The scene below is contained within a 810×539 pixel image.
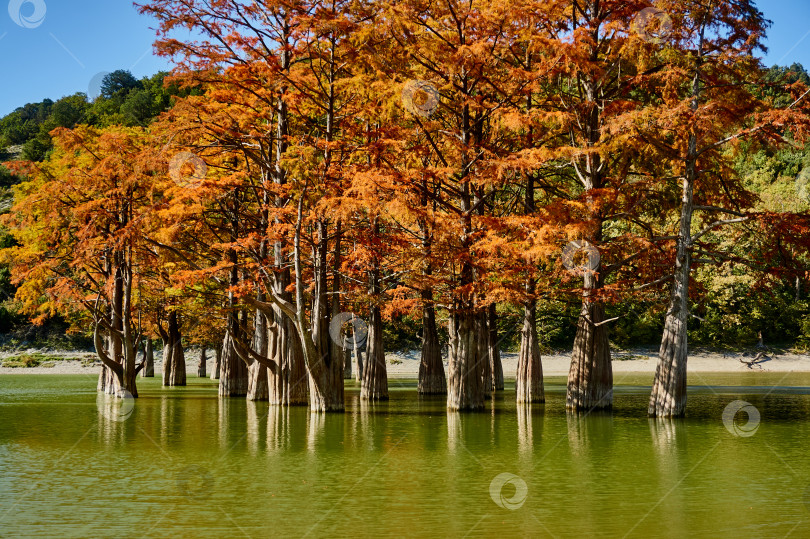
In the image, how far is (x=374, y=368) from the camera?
32.2 metres

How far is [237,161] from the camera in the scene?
108ft

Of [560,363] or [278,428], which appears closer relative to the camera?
[278,428]

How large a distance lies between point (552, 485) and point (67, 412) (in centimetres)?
1930

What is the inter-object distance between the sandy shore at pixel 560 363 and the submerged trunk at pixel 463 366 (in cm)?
3230

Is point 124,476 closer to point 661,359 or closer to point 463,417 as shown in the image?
point 463,417

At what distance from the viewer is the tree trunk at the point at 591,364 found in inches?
1006

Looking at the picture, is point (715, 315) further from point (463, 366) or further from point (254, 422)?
point (254, 422)

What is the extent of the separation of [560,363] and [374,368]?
101ft

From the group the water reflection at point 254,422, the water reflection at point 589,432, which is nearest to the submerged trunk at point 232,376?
the water reflection at point 254,422

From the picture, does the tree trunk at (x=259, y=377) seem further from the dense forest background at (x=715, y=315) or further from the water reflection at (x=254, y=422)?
the dense forest background at (x=715, y=315)

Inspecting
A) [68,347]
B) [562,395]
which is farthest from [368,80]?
[68,347]

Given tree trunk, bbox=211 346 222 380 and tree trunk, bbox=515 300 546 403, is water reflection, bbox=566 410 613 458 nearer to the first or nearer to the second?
tree trunk, bbox=515 300 546 403

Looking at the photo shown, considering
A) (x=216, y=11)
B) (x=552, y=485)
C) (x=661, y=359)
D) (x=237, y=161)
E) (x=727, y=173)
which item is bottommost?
(x=552, y=485)

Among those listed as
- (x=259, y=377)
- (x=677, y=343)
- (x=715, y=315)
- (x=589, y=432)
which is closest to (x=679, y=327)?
(x=677, y=343)
